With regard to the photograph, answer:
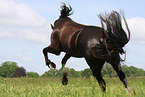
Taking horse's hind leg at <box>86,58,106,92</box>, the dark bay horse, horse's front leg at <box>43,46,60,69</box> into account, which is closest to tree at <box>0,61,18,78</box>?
horse's front leg at <box>43,46,60,69</box>

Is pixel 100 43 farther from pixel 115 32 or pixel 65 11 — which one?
pixel 65 11

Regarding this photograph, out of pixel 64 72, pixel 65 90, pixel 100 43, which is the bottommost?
pixel 65 90

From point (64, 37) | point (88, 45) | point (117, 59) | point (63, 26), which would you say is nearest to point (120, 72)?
point (117, 59)

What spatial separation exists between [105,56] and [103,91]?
110 cm

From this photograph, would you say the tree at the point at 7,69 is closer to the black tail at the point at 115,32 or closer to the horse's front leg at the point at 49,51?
the horse's front leg at the point at 49,51

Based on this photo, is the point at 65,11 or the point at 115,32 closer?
the point at 115,32

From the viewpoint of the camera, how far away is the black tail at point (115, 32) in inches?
225

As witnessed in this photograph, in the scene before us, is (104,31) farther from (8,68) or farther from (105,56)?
(8,68)

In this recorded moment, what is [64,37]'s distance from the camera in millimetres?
6535

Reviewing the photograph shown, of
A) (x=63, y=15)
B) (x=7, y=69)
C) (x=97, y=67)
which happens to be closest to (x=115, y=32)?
(x=97, y=67)

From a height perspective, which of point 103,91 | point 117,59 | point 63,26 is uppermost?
point 63,26

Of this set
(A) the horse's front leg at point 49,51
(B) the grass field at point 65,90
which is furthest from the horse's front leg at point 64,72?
(A) the horse's front leg at point 49,51

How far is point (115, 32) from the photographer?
5.75m

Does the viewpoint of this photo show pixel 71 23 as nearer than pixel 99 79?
No
